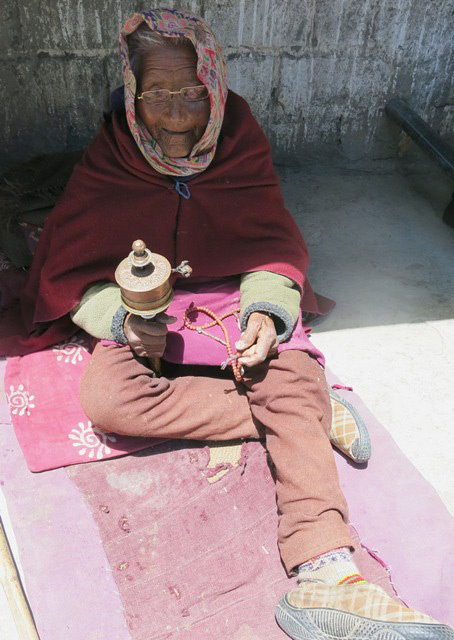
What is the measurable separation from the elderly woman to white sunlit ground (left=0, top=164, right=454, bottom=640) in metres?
0.54

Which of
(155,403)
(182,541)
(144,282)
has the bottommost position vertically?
(182,541)

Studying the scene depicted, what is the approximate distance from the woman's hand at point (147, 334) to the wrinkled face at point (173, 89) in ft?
2.22

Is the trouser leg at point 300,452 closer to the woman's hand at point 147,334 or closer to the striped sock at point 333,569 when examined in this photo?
the striped sock at point 333,569

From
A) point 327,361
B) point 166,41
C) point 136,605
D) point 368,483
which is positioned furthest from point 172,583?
point 166,41

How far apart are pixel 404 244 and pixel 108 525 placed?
7.91ft

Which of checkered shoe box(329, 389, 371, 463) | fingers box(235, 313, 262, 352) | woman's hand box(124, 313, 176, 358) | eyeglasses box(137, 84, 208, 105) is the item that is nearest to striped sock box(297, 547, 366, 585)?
checkered shoe box(329, 389, 371, 463)

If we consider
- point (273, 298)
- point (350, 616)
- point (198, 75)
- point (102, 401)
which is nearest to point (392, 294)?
point (273, 298)

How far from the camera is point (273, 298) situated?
7.95ft

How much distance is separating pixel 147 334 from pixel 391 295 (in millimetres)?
1595

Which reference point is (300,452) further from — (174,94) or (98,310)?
(174,94)

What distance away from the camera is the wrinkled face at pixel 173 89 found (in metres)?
2.31

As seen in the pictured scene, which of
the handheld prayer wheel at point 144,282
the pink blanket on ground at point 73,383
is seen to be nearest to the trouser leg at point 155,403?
the pink blanket on ground at point 73,383

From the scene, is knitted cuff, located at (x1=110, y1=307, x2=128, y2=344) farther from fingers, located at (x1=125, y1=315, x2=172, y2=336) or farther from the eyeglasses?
the eyeglasses

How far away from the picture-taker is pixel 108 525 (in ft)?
7.14
